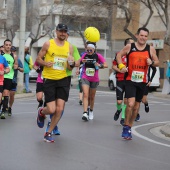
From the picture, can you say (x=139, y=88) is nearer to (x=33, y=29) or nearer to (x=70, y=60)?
(x=70, y=60)

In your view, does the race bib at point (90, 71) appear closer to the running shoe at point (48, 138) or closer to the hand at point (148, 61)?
the hand at point (148, 61)

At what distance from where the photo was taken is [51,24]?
57219 mm

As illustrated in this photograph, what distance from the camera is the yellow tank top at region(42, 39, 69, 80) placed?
1010 centimetres

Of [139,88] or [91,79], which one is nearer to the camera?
[139,88]

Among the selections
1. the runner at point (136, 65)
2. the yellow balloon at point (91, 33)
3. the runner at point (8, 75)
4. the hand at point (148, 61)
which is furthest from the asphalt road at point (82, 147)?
the yellow balloon at point (91, 33)

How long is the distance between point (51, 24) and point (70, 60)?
47.7 meters

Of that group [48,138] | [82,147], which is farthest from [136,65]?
[48,138]

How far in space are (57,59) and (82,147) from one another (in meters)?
1.62

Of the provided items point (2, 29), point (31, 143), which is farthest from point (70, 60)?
point (2, 29)

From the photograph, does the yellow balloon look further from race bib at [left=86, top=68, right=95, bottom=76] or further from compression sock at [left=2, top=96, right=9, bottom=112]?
compression sock at [left=2, top=96, right=9, bottom=112]

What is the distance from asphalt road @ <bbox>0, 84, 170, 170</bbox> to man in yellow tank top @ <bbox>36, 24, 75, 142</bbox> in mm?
608

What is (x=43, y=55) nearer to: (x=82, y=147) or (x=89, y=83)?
(x=82, y=147)

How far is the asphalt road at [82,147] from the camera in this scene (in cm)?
804

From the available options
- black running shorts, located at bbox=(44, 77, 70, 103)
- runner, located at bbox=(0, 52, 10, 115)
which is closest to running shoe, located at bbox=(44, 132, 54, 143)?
black running shorts, located at bbox=(44, 77, 70, 103)
